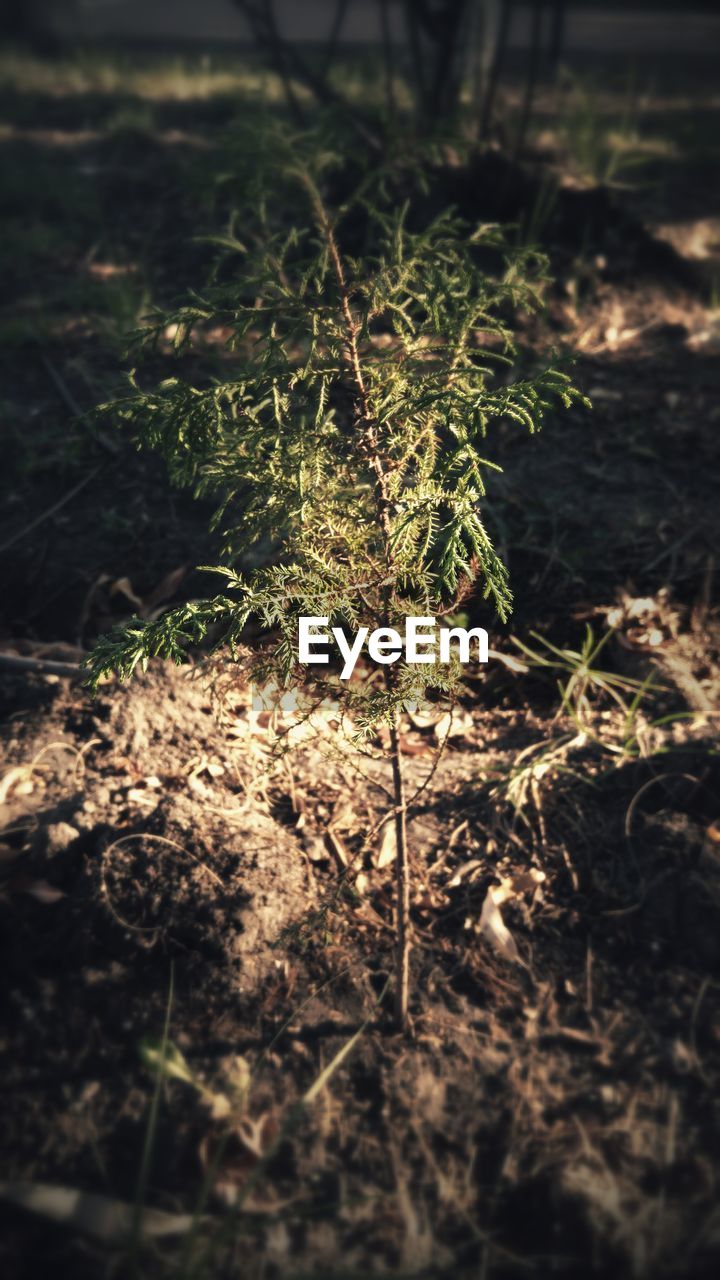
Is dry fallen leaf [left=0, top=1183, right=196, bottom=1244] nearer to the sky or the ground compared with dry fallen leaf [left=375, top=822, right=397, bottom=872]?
nearer to the ground

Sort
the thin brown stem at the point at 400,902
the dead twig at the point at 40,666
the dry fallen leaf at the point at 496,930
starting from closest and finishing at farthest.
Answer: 1. the thin brown stem at the point at 400,902
2. the dry fallen leaf at the point at 496,930
3. the dead twig at the point at 40,666

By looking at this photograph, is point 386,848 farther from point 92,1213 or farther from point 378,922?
point 92,1213

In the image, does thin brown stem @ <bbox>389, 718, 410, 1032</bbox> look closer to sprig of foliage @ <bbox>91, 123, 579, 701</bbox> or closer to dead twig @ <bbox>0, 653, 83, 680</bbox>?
sprig of foliage @ <bbox>91, 123, 579, 701</bbox>

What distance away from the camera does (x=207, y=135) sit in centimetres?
628

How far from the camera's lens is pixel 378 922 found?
7.70 ft

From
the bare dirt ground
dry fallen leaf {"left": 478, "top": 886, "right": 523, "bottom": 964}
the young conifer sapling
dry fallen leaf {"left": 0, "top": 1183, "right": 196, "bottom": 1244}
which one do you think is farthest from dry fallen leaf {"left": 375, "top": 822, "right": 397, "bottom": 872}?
dry fallen leaf {"left": 0, "top": 1183, "right": 196, "bottom": 1244}

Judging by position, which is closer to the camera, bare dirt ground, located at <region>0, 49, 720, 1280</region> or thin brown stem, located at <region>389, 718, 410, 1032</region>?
bare dirt ground, located at <region>0, 49, 720, 1280</region>

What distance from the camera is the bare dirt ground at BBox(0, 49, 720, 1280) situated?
5.87 ft

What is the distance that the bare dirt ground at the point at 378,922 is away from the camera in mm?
1788

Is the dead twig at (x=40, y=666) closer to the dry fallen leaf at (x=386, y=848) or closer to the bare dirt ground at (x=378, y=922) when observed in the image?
the bare dirt ground at (x=378, y=922)

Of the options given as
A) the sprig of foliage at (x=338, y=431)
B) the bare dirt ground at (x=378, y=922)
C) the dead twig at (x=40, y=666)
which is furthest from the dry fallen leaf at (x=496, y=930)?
the dead twig at (x=40, y=666)

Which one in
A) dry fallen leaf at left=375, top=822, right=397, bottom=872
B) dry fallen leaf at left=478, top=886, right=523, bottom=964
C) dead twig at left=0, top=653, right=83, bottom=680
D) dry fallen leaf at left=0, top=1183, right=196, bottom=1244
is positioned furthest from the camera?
dead twig at left=0, top=653, right=83, bottom=680

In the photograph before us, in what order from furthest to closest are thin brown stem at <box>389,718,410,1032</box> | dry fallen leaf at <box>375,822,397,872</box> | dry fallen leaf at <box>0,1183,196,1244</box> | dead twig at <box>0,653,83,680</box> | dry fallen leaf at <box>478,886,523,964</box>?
dead twig at <box>0,653,83,680</box> → dry fallen leaf at <box>375,822,397,872</box> → dry fallen leaf at <box>478,886,523,964</box> → thin brown stem at <box>389,718,410,1032</box> → dry fallen leaf at <box>0,1183,196,1244</box>

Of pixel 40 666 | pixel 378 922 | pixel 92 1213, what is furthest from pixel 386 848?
pixel 40 666
